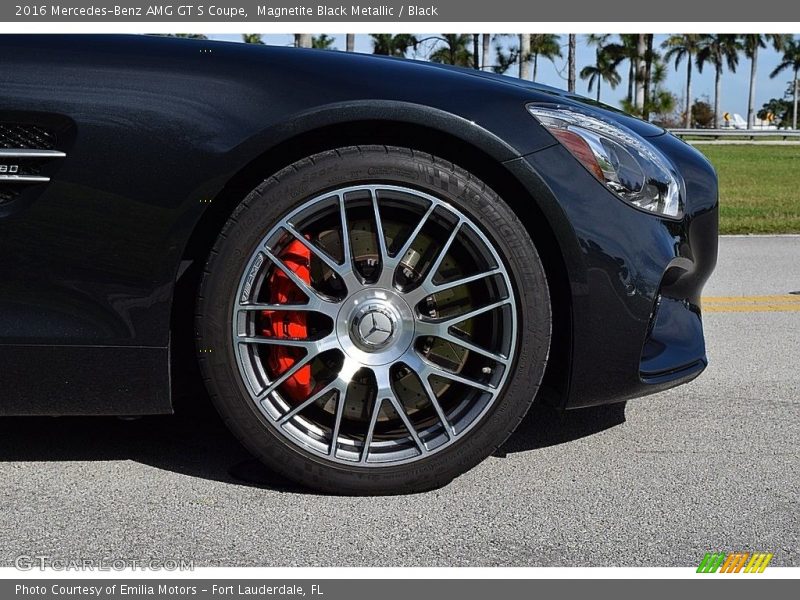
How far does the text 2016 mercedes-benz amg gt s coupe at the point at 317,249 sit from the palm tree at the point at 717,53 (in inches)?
3032

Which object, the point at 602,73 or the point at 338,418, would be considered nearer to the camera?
the point at 338,418

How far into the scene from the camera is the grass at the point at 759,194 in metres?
8.37

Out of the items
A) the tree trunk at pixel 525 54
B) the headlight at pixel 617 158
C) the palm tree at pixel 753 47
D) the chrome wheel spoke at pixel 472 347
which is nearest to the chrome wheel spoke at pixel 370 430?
the chrome wheel spoke at pixel 472 347

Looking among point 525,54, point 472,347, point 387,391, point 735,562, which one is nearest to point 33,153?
point 387,391

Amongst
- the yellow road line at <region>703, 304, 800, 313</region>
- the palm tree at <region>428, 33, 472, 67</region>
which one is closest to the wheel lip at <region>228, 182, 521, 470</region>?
the yellow road line at <region>703, 304, 800, 313</region>

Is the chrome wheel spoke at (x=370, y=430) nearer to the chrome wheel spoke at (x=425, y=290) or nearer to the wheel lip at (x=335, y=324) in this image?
the wheel lip at (x=335, y=324)

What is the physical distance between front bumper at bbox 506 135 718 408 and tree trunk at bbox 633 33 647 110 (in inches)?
1785

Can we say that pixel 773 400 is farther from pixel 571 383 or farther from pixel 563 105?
pixel 563 105

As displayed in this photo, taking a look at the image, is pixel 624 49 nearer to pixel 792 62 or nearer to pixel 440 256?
pixel 792 62

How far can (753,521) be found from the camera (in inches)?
A: 90.4

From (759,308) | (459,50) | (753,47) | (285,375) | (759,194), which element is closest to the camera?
(285,375)

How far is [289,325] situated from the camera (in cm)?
246

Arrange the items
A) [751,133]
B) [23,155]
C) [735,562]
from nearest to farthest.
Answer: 1. [735,562]
2. [23,155]
3. [751,133]

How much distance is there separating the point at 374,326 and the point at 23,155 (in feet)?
3.08
